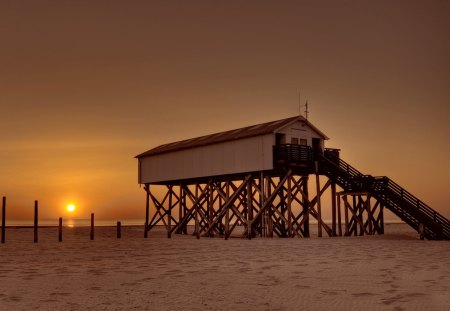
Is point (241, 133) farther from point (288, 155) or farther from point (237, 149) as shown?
point (288, 155)

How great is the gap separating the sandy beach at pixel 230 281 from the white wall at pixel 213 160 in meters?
13.0

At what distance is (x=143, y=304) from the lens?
1068 cm

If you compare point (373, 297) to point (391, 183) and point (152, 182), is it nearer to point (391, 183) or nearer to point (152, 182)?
point (391, 183)

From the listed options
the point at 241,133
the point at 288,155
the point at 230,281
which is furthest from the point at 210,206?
the point at 230,281

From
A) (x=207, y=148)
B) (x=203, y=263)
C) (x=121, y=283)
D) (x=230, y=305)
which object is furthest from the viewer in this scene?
(x=207, y=148)

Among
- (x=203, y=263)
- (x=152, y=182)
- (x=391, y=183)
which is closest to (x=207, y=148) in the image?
(x=152, y=182)

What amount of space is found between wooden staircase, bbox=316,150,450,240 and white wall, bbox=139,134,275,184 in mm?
4276

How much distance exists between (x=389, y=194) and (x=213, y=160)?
1169 centimetres

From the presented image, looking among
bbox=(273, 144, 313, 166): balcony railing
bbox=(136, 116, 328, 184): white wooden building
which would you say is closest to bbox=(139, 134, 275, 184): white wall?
bbox=(136, 116, 328, 184): white wooden building

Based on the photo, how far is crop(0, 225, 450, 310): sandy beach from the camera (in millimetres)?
10695

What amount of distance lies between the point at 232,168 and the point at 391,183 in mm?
9899

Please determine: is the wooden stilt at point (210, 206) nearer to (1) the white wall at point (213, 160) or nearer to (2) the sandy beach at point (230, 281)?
(1) the white wall at point (213, 160)

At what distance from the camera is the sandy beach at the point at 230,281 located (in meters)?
10.7

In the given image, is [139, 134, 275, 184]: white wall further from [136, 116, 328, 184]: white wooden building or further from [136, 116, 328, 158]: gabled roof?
[136, 116, 328, 158]: gabled roof
